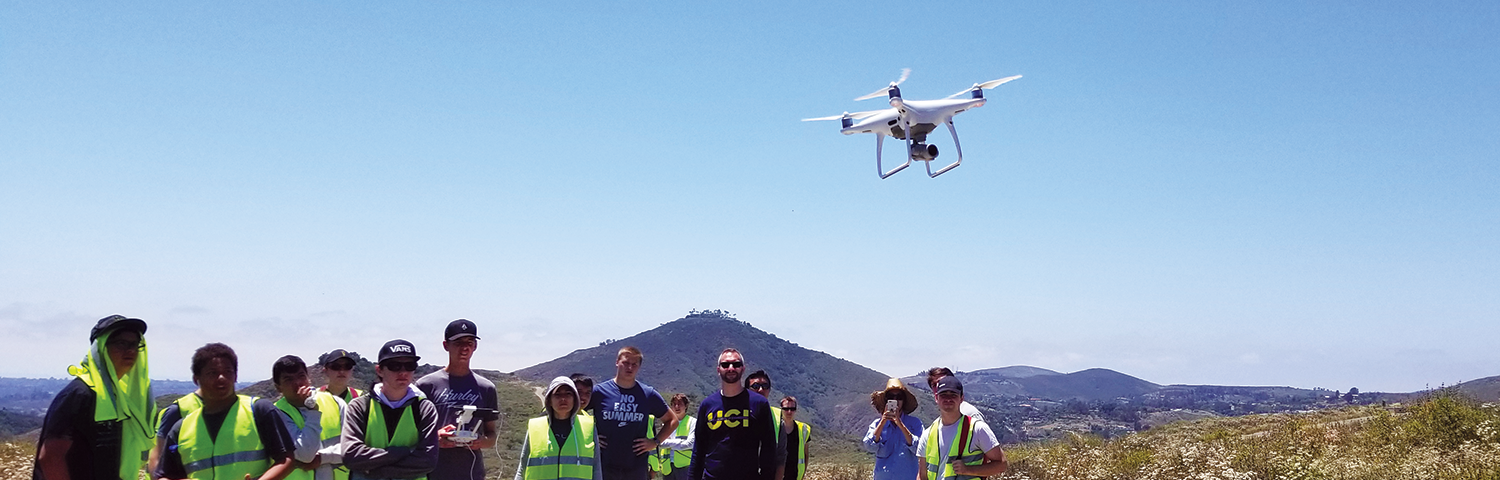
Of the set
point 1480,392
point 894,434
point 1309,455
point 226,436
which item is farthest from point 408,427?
point 1480,392

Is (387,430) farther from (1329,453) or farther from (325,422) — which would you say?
(1329,453)

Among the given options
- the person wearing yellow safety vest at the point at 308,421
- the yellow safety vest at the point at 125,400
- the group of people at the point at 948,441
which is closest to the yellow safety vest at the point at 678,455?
the group of people at the point at 948,441

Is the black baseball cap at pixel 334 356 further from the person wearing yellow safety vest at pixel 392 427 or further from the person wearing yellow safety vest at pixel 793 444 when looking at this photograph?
the person wearing yellow safety vest at pixel 793 444

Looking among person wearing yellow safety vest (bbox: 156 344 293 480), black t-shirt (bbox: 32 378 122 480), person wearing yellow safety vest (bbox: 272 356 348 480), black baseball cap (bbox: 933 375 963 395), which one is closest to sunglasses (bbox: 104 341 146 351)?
black t-shirt (bbox: 32 378 122 480)

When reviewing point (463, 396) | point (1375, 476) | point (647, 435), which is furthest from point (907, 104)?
point (463, 396)

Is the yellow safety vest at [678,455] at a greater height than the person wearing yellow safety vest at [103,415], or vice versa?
the person wearing yellow safety vest at [103,415]
